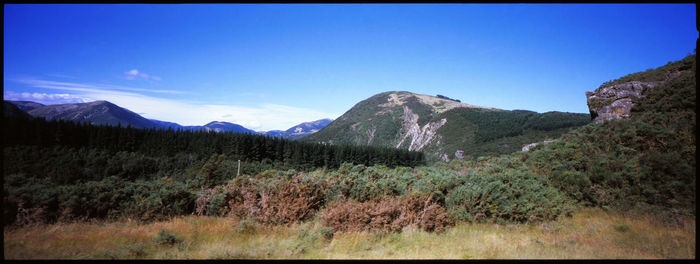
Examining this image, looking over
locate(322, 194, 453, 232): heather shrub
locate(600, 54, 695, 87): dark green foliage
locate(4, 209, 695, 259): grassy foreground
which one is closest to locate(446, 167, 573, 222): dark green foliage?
locate(4, 209, 695, 259): grassy foreground

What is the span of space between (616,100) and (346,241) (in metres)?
24.5

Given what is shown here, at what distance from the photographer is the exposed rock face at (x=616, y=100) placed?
58.6 ft

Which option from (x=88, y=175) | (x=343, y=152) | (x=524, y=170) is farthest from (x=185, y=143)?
(x=524, y=170)

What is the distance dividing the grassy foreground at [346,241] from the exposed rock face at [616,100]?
1411 cm

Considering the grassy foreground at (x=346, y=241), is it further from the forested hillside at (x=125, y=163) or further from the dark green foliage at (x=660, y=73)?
the dark green foliage at (x=660, y=73)

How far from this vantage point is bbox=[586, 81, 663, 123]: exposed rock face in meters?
17.9

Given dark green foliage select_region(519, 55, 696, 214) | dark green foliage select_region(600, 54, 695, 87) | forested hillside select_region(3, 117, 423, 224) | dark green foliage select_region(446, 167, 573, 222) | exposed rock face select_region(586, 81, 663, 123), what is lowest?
forested hillside select_region(3, 117, 423, 224)

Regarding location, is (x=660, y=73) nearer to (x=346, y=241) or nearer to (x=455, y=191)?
(x=455, y=191)

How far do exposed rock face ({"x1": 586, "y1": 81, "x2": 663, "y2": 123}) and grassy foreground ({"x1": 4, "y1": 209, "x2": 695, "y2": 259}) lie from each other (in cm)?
1411

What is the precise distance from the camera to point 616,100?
18766mm

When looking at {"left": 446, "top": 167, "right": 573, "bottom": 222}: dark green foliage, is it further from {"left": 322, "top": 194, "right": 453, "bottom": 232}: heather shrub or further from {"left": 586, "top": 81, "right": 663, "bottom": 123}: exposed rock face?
{"left": 586, "top": 81, "right": 663, "bottom": 123}: exposed rock face

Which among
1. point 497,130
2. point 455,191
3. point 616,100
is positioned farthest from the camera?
point 497,130

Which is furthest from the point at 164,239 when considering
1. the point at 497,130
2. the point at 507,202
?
the point at 497,130

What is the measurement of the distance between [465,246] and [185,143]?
87.1m
